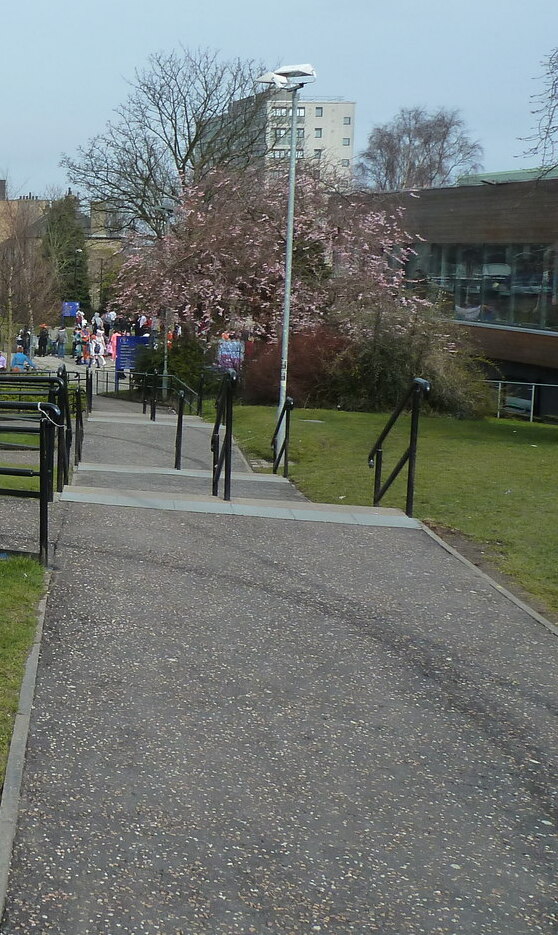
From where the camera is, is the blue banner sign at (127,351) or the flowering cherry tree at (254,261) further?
the blue banner sign at (127,351)

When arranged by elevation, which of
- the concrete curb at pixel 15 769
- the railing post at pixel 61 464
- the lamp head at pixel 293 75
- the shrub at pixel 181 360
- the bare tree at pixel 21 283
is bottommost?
the concrete curb at pixel 15 769

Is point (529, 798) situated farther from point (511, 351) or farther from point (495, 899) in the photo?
point (511, 351)

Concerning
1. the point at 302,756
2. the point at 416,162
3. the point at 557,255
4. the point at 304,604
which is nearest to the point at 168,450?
the point at 304,604

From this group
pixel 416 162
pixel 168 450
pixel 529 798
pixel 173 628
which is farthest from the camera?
pixel 416 162

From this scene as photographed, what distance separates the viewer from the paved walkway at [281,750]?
11.3 feet

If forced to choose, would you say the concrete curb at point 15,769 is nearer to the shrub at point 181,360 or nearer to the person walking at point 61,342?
the shrub at point 181,360

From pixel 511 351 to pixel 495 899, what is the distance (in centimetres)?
3397

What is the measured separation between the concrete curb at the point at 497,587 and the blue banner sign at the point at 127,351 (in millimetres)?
27158

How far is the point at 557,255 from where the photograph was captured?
3391cm

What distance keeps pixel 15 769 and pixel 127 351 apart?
107ft

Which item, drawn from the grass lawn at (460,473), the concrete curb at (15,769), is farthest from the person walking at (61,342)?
the concrete curb at (15,769)

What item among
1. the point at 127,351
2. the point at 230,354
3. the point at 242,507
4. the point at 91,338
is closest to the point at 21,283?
the point at 127,351

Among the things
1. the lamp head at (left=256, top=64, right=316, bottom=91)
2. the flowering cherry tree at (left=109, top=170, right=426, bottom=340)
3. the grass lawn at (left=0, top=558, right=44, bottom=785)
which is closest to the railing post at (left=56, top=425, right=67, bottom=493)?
the grass lawn at (left=0, top=558, right=44, bottom=785)

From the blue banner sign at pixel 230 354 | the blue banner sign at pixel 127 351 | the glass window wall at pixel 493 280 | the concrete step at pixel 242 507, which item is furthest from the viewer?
the blue banner sign at pixel 127 351
